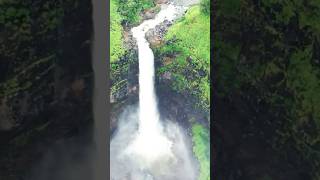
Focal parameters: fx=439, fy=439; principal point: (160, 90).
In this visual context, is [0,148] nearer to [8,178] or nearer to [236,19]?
[8,178]

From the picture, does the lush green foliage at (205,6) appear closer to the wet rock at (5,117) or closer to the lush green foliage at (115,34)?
the lush green foliage at (115,34)

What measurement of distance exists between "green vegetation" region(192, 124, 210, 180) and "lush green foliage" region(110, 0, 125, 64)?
0.86m

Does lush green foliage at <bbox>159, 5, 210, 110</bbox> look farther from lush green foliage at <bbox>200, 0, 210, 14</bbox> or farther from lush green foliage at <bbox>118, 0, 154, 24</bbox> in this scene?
lush green foliage at <bbox>118, 0, 154, 24</bbox>

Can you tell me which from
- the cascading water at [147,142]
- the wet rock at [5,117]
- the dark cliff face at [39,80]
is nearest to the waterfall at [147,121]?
the cascading water at [147,142]

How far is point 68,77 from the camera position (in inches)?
115

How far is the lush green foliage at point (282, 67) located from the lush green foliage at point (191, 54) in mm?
543

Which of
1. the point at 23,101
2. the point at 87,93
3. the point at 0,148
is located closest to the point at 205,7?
the point at 87,93

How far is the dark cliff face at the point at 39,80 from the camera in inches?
110

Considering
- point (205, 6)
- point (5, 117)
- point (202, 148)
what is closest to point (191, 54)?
point (205, 6)

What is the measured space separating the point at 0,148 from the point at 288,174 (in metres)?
1.91

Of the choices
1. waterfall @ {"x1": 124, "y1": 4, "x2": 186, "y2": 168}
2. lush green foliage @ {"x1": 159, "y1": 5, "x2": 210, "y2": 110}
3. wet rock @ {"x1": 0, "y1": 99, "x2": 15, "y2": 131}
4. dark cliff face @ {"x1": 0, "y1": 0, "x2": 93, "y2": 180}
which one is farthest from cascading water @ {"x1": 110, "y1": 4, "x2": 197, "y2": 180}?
wet rock @ {"x1": 0, "y1": 99, "x2": 15, "y2": 131}

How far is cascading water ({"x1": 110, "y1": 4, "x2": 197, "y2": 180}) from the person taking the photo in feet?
11.6

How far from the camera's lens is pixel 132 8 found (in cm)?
366

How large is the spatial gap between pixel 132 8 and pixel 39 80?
1.15 m
